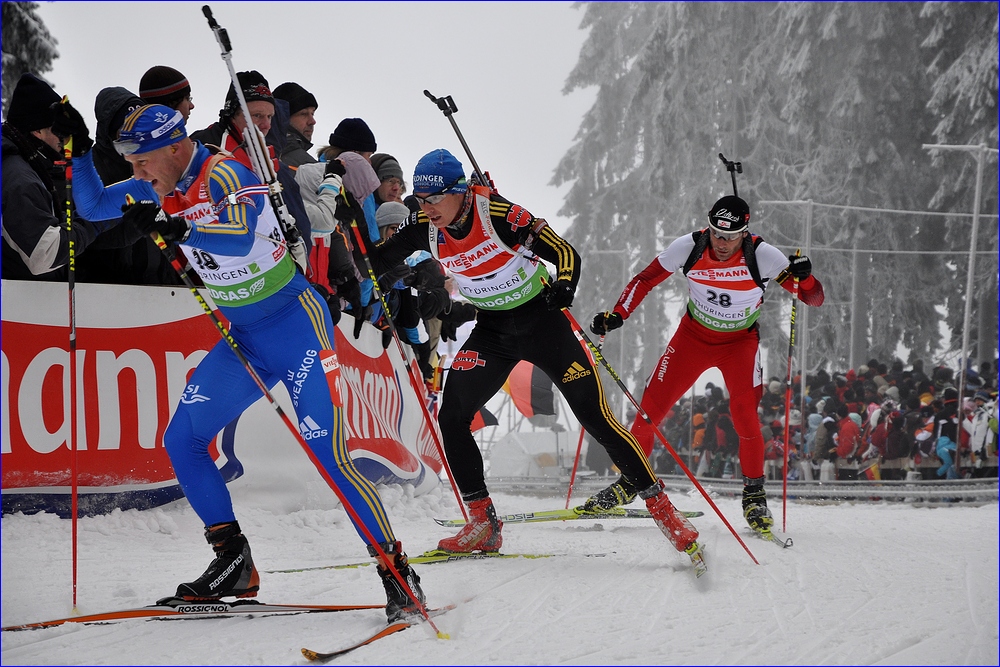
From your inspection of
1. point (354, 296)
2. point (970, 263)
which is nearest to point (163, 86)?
point (354, 296)

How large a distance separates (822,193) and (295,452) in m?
18.1

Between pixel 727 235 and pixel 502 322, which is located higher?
pixel 727 235

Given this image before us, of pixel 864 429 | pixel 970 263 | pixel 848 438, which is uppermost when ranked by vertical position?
pixel 970 263

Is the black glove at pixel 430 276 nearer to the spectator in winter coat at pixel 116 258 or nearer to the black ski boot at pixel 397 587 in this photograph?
the spectator in winter coat at pixel 116 258

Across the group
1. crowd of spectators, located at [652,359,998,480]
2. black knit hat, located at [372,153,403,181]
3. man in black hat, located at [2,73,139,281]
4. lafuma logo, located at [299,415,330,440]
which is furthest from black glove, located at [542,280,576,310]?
crowd of spectators, located at [652,359,998,480]

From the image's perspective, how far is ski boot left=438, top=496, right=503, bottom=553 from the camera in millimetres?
4836

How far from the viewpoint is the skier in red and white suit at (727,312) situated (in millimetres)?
5781

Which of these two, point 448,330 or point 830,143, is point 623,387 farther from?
point 830,143

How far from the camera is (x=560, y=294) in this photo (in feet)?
14.6

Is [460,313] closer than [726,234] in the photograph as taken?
No

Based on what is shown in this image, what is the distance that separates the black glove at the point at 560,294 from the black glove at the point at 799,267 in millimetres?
2125

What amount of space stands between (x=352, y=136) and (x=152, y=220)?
3.19 metres

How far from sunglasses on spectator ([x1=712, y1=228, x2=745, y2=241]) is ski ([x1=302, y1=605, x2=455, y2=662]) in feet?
10.4

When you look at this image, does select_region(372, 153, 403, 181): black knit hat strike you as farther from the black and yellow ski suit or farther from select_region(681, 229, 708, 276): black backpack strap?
select_region(681, 229, 708, 276): black backpack strap
